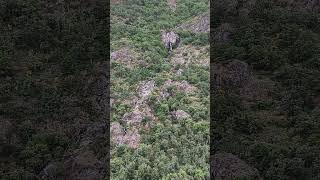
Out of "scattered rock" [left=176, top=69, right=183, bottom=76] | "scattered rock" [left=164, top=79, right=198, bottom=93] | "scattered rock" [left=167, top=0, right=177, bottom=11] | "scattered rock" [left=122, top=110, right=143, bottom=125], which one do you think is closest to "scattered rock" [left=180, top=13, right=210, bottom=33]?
"scattered rock" [left=167, top=0, right=177, bottom=11]

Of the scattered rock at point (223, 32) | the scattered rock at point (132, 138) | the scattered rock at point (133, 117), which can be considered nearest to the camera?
the scattered rock at point (132, 138)

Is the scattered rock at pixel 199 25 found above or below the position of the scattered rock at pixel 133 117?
above

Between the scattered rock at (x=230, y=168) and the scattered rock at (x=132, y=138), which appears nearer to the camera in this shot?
the scattered rock at (x=230, y=168)

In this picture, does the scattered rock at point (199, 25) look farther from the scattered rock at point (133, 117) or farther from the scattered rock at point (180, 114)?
the scattered rock at point (133, 117)

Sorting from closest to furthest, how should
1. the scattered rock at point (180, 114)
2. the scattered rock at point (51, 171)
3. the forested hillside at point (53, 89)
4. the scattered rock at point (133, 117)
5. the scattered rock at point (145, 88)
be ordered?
the scattered rock at point (51, 171) → the forested hillside at point (53, 89) → the scattered rock at point (133, 117) → the scattered rock at point (180, 114) → the scattered rock at point (145, 88)

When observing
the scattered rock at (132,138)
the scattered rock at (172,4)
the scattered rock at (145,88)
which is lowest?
the scattered rock at (132,138)

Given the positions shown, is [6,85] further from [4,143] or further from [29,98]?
[4,143]

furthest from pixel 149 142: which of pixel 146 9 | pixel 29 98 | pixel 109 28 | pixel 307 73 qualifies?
pixel 146 9

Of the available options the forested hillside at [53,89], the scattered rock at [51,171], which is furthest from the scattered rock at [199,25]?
the scattered rock at [51,171]

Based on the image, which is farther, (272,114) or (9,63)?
(9,63)
